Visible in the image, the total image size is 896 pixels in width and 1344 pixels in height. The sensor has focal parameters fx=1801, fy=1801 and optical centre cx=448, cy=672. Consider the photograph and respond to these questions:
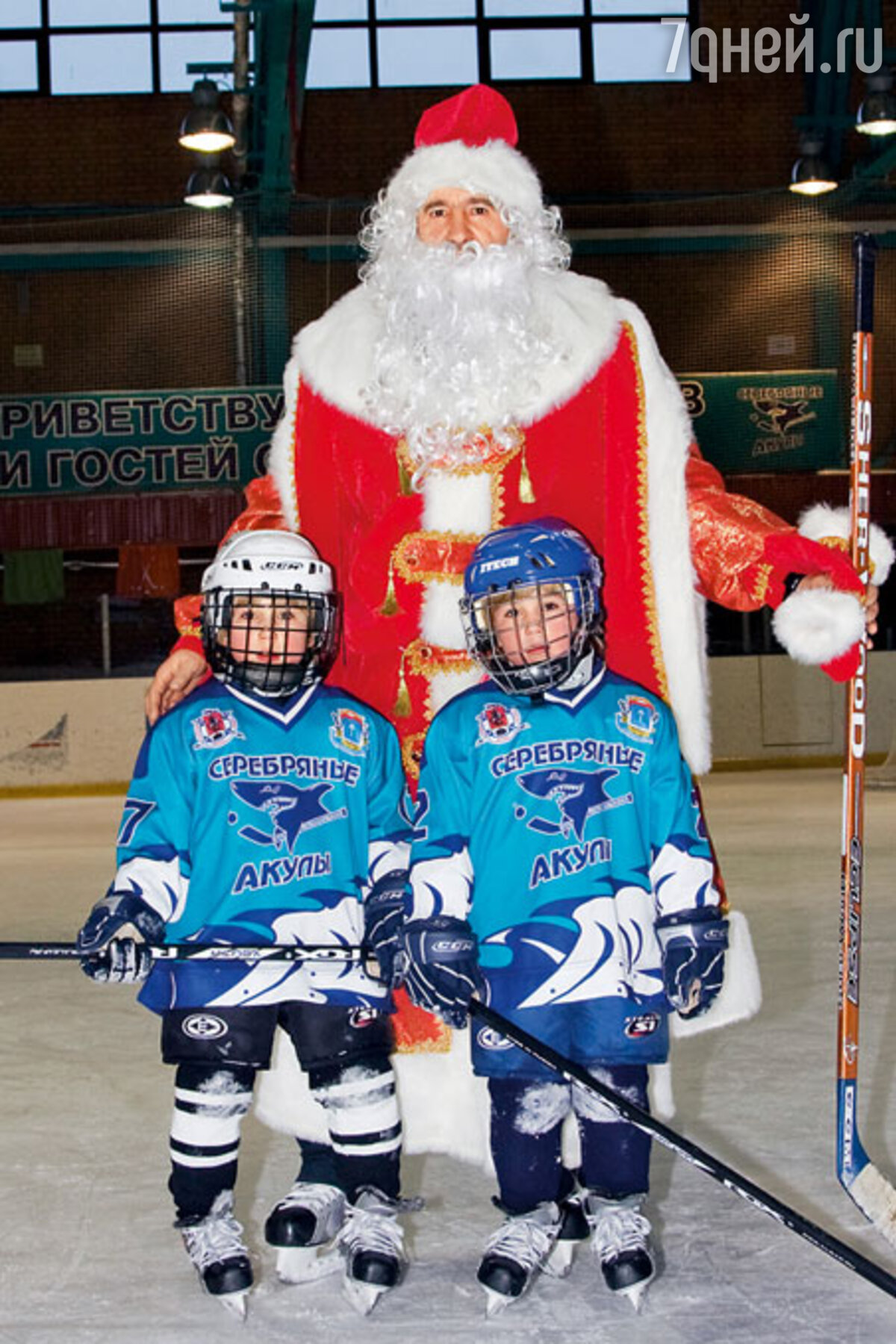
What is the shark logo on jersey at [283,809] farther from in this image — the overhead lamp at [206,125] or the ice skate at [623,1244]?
the overhead lamp at [206,125]

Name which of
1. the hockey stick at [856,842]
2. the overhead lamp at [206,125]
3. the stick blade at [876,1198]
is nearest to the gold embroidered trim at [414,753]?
the hockey stick at [856,842]

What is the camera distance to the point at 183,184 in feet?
43.7

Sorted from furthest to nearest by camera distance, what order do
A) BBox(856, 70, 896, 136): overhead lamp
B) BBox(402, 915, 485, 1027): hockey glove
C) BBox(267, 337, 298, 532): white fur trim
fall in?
BBox(856, 70, 896, 136): overhead lamp
BBox(267, 337, 298, 532): white fur trim
BBox(402, 915, 485, 1027): hockey glove

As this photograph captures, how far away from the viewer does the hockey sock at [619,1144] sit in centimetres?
213

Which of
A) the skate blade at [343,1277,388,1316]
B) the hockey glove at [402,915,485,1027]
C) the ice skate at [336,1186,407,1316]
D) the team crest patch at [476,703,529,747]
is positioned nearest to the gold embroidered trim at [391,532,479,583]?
the team crest patch at [476,703,529,747]

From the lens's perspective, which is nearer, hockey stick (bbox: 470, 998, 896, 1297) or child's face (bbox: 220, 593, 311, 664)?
hockey stick (bbox: 470, 998, 896, 1297)

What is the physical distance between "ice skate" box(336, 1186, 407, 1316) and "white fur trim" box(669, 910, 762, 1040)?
17.8 inches

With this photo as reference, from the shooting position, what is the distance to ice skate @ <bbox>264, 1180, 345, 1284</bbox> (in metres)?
2.25

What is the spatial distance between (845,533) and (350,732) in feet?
2.33

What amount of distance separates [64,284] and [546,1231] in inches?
473

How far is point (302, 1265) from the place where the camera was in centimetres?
226

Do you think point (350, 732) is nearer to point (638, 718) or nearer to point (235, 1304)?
point (638, 718)

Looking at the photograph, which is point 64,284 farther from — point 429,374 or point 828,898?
point 429,374

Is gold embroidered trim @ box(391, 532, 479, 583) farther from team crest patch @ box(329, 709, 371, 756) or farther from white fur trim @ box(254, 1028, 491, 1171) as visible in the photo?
white fur trim @ box(254, 1028, 491, 1171)
